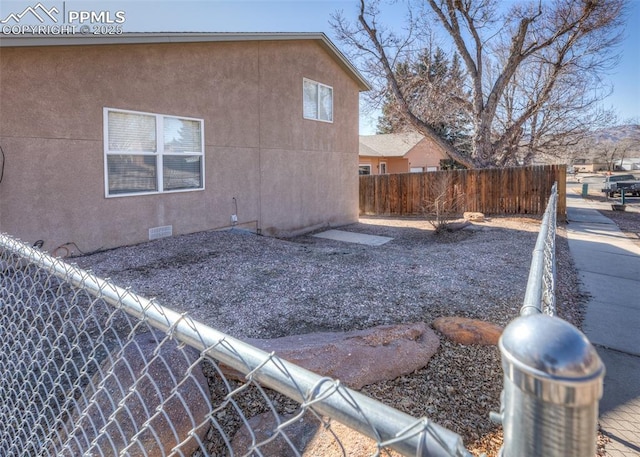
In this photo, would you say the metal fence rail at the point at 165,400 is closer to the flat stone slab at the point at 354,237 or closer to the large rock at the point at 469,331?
the large rock at the point at 469,331

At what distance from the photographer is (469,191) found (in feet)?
49.1

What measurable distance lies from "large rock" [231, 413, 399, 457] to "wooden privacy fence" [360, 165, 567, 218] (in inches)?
456

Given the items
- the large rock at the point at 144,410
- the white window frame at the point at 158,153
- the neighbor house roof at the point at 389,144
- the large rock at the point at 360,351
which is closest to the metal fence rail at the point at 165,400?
the large rock at the point at 144,410

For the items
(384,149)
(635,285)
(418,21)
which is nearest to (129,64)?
(635,285)

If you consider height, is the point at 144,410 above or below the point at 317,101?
below

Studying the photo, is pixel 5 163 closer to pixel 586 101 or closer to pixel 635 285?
pixel 635 285

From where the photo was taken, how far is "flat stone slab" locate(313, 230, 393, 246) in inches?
395

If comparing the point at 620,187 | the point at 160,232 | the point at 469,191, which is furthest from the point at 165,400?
the point at 620,187

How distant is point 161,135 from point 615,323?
7331 millimetres

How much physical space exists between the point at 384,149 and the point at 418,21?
8876mm

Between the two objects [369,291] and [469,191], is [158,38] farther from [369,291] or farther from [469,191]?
[469,191]

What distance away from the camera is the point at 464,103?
59.7 feet

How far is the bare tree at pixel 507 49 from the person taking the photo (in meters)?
15.5

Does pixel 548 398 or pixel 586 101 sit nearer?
pixel 548 398
